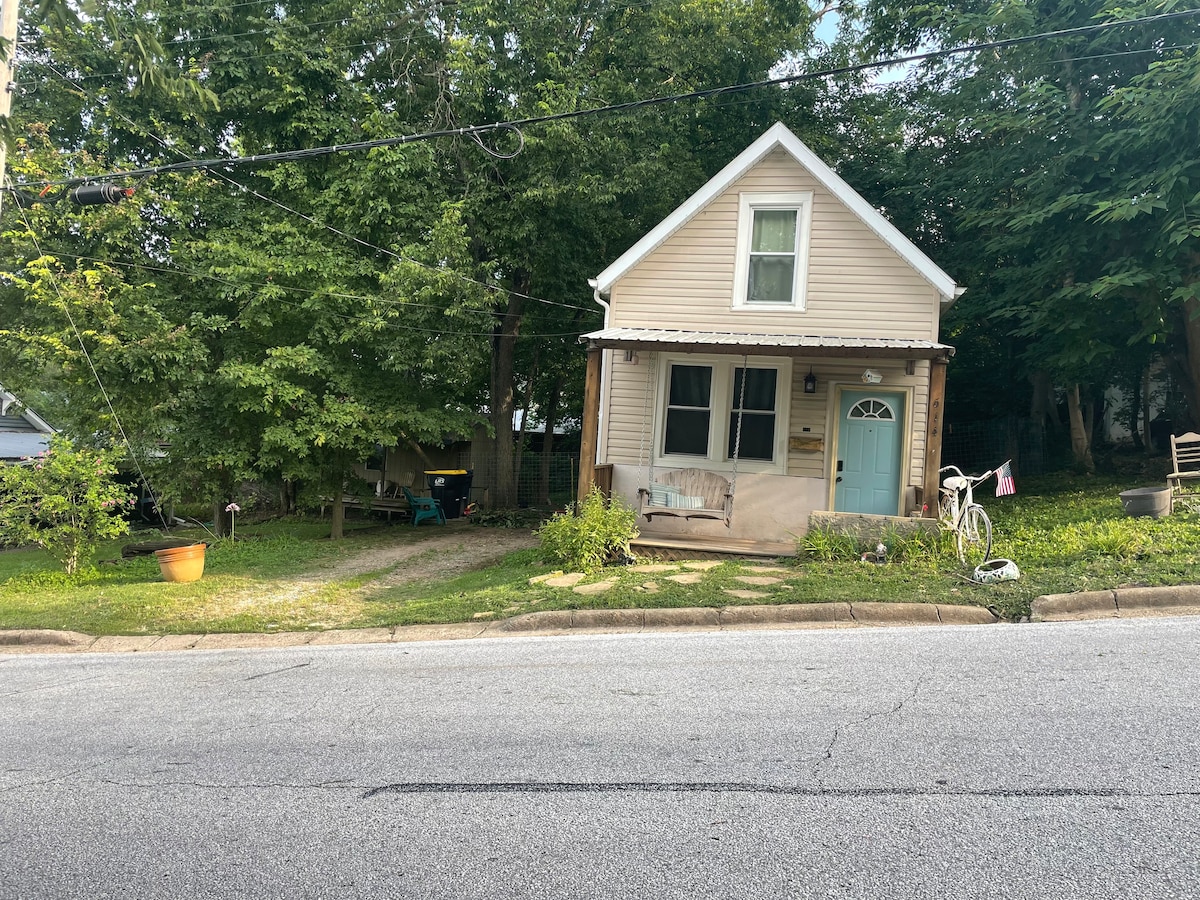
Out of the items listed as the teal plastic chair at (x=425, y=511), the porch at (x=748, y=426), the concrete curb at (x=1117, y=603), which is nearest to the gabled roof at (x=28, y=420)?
the teal plastic chair at (x=425, y=511)

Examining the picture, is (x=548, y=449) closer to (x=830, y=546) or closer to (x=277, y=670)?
(x=830, y=546)

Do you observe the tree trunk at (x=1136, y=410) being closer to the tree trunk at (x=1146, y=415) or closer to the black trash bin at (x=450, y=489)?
the tree trunk at (x=1146, y=415)

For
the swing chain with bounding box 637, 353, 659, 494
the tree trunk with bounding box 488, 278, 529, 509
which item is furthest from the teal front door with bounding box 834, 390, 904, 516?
the tree trunk with bounding box 488, 278, 529, 509

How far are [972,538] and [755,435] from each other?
4266mm

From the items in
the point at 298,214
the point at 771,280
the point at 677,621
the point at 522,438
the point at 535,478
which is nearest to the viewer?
the point at 677,621

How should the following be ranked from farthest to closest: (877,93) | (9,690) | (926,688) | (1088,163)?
(877,93)
(1088,163)
(9,690)
(926,688)

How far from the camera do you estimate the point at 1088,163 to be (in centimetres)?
1538

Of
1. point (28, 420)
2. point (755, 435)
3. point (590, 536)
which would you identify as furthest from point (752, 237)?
point (28, 420)

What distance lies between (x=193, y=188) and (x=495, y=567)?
9.94 metres

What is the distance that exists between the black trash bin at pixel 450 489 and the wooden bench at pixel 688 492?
932cm

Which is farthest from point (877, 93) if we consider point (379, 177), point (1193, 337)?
point (379, 177)

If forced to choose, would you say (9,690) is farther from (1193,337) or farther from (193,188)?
(1193,337)

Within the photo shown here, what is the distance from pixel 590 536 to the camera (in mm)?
10586

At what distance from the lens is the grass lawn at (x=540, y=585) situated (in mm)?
8188
